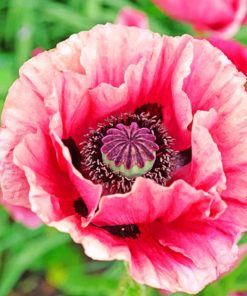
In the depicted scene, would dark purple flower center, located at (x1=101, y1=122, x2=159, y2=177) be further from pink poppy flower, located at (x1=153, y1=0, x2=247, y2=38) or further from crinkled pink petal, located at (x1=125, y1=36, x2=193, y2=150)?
pink poppy flower, located at (x1=153, y1=0, x2=247, y2=38)

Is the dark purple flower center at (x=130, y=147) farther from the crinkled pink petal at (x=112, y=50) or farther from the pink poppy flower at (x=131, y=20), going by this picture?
the pink poppy flower at (x=131, y=20)

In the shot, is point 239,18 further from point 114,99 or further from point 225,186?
point 225,186

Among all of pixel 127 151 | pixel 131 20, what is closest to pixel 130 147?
pixel 127 151

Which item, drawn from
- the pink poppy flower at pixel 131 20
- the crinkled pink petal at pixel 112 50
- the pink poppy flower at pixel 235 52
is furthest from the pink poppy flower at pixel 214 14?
the crinkled pink petal at pixel 112 50

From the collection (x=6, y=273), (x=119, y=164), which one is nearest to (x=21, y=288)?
(x=6, y=273)

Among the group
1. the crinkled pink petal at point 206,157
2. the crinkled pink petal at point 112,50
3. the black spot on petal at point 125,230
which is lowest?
the black spot on petal at point 125,230

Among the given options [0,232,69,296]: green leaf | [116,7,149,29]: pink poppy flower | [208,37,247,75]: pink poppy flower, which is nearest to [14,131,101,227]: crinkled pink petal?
[208,37,247,75]: pink poppy flower
